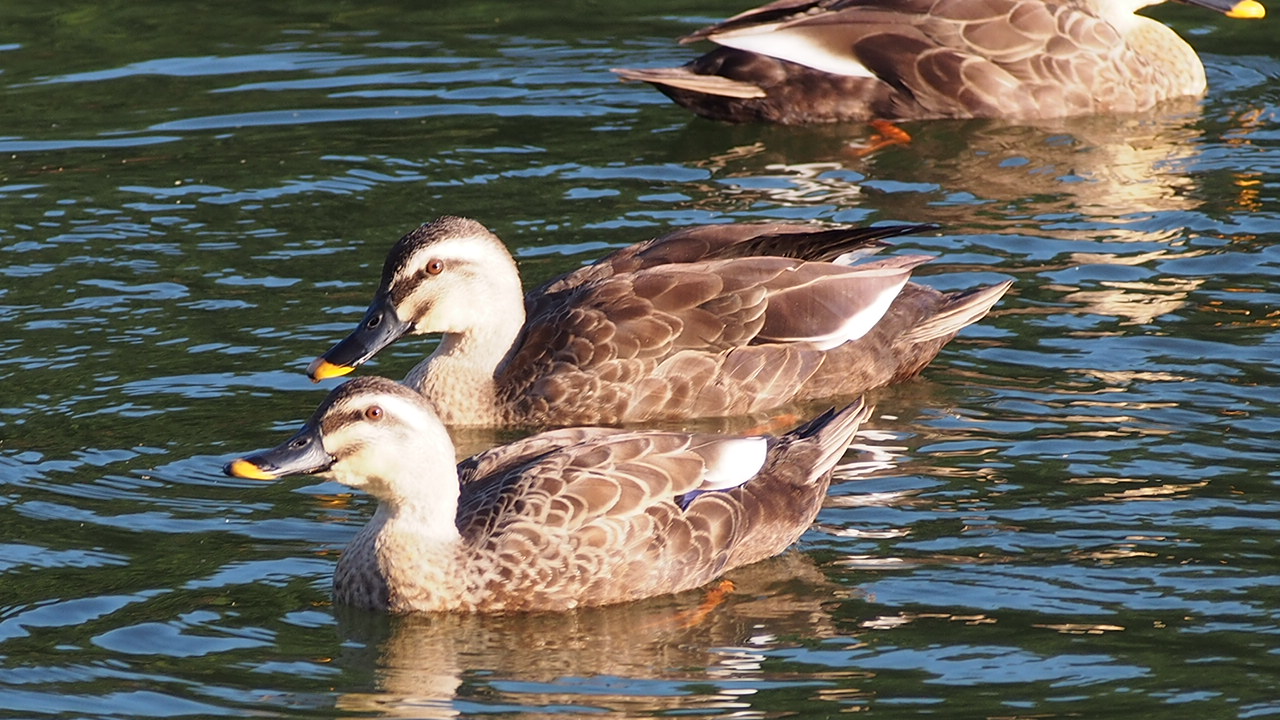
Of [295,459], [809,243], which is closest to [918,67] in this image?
[809,243]

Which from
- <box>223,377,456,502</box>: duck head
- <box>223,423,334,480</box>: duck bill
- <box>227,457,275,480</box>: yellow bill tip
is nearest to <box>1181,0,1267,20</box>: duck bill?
<box>223,377,456,502</box>: duck head

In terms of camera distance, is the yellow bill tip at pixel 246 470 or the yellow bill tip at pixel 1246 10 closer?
the yellow bill tip at pixel 246 470

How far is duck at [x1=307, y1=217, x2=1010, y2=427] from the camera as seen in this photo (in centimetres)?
1052

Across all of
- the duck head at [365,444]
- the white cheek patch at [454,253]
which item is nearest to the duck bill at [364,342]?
the white cheek patch at [454,253]

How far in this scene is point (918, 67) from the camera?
14.9 metres

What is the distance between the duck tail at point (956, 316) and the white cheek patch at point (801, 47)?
4.21m

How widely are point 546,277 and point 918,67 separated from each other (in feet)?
13.3

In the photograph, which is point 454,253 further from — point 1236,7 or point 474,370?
point 1236,7

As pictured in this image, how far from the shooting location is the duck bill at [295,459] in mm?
7977

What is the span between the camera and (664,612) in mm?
8266

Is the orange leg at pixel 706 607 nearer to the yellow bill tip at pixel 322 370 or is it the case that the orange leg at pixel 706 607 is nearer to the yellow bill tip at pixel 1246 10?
the yellow bill tip at pixel 322 370

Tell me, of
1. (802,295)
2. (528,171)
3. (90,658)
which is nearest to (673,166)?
(528,171)

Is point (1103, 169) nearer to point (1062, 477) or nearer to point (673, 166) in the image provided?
point (673, 166)

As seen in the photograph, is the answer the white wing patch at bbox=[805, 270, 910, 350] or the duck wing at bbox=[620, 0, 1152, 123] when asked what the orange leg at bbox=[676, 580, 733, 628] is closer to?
the white wing patch at bbox=[805, 270, 910, 350]
